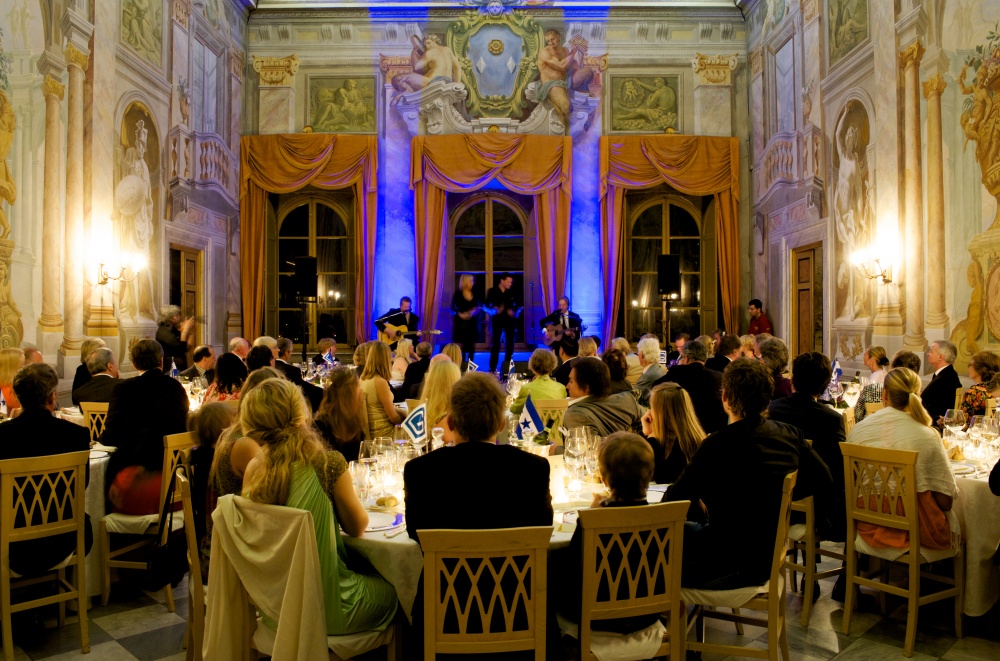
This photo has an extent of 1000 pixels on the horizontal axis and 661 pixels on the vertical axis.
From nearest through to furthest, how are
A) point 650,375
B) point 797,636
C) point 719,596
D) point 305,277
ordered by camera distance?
point 719,596, point 797,636, point 650,375, point 305,277

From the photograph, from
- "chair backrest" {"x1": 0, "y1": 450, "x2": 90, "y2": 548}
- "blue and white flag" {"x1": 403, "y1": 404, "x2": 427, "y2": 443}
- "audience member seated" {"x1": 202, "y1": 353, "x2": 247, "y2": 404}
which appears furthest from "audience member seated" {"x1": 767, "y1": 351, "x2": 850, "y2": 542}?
"chair backrest" {"x1": 0, "y1": 450, "x2": 90, "y2": 548}

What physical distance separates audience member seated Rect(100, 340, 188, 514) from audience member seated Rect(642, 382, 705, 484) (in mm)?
2644

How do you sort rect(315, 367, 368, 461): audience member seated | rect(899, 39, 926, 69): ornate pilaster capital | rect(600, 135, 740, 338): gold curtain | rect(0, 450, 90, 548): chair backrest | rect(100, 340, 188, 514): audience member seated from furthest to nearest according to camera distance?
rect(600, 135, 740, 338): gold curtain < rect(899, 39, 926, 69): ornate pilaster capital < rect(100, 340, 188, 514): audience member seated < rect(315, 367, 368, 461): audience member seated < rect(0, 450, 90, 548): chair backrest

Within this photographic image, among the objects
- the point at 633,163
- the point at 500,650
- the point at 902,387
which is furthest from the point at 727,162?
the point at 500,650

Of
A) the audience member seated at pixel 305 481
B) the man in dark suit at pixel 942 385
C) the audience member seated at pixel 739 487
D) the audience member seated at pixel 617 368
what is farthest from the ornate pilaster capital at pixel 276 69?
the audience member seated at pixel 739 487

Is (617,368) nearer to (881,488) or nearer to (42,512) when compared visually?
(881,488)

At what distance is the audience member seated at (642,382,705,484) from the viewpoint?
11.5 ft

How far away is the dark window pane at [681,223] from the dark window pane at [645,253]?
357 mm

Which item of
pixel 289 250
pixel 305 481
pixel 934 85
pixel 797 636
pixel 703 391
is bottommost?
pixel 797 636

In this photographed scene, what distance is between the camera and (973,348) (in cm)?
673

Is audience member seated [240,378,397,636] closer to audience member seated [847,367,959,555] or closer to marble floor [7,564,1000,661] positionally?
marble floor [7,564,1000,661]

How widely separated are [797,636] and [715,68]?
1075 centimetres

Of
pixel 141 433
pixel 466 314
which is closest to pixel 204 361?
pixel 141 433

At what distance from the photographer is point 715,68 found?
1256 centimetres
